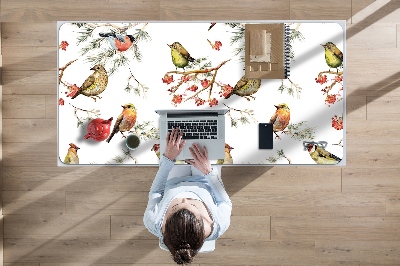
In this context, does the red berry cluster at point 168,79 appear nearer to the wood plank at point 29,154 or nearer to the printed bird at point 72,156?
the printed bird at point 72,156

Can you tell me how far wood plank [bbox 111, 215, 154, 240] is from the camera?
261cm

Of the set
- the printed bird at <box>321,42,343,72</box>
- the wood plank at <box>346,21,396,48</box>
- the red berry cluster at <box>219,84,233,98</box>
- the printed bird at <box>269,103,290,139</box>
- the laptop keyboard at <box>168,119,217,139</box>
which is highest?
the wood plank at <box>346,21,396,48</box>

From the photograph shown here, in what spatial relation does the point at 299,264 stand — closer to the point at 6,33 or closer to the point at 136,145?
A: the point at 136,145

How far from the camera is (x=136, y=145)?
2309 millimetres

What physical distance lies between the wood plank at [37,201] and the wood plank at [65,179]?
0.09 ft

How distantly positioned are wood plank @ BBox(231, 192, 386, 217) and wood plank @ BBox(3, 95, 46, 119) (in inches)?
47.3

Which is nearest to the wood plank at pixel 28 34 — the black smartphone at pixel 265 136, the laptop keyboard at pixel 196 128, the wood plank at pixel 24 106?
the wood plank at pixel 24 106

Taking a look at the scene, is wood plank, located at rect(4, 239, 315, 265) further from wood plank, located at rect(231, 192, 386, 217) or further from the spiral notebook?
the spiral notebook

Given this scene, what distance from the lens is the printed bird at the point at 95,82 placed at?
229 cm

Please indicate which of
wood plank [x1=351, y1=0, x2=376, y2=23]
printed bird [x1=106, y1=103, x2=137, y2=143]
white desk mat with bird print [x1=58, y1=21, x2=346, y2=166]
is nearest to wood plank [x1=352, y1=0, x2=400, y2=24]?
wood plank [x1=351, y1=0, x2=376, y2=23]

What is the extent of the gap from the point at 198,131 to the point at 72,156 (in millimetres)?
672

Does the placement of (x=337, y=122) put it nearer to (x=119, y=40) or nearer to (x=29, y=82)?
(x=119, y=40)

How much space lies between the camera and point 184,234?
1.68 meters

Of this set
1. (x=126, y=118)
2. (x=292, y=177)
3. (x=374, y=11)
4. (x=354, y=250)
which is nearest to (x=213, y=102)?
(x=126, y=118)
